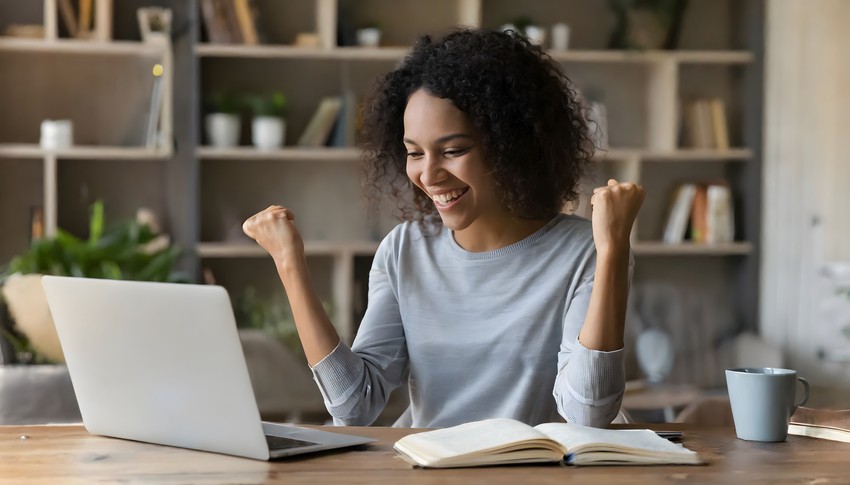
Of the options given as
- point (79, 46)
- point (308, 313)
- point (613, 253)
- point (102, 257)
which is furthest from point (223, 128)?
point (613, 253)

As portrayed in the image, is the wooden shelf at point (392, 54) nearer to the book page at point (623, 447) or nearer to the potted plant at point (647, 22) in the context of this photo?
the potted plant at point (647, 22)

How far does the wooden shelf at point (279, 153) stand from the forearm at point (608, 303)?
2604 millimetres

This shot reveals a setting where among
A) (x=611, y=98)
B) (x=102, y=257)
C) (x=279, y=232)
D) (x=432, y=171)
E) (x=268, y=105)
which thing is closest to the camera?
(x=279, y=232)

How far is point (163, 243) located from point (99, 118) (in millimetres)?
578

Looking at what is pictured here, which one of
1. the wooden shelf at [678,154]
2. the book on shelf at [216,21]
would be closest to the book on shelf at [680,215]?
the wooden shelf at [678,154]

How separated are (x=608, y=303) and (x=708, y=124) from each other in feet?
9.97

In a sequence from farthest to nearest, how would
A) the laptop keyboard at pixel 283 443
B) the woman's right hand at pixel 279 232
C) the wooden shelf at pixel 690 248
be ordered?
the wooden shelf at pixel 690 248, the woman's right hand at pixel 279 232, the laptop keyboard at pixel 283 443

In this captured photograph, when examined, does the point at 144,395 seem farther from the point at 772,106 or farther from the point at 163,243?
the point at 772,106

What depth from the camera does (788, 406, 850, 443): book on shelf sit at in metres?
1.30

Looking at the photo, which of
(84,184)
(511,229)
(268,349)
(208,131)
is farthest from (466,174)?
(84,184)

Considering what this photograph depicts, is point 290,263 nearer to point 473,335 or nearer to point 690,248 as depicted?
point 473,335

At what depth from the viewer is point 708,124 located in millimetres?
4234

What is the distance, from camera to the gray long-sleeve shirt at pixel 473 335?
160cm

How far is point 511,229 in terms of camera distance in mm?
1712
